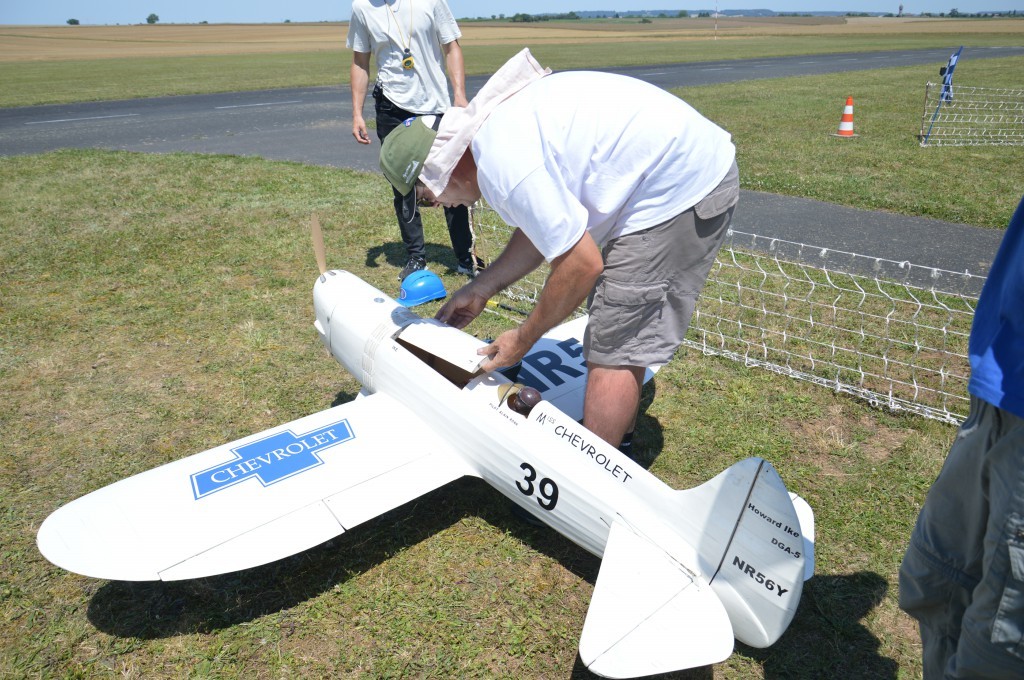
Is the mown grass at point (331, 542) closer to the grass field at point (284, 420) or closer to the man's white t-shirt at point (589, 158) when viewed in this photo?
the grass field at point (284, 420)

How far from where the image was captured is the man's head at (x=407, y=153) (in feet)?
10.3

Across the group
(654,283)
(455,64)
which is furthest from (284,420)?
(455,64)

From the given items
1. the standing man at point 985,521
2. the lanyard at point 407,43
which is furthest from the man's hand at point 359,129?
the standing man at point 985,521

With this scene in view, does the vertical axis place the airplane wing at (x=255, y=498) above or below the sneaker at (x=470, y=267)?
above

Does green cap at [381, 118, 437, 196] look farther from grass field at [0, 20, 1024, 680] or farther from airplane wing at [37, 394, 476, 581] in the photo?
grass field at [0, 20, 1024, 680]

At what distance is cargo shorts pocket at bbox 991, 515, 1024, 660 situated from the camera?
1515mm

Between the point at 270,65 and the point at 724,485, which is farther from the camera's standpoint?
the point at 270,65

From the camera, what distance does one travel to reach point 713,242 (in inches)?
128

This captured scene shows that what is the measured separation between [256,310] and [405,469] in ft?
11.7

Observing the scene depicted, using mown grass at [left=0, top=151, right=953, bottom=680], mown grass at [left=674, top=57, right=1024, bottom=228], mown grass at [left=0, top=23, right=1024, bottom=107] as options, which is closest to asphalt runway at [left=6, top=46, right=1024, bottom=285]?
mown grass at [left=674, top=57, right=1024, bottom=228]

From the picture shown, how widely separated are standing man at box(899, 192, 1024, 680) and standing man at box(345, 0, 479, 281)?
544 centimetres

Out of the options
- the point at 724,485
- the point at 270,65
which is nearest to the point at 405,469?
the point at 724,485

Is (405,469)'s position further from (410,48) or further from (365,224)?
(365,224)

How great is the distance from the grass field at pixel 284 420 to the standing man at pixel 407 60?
145cm
